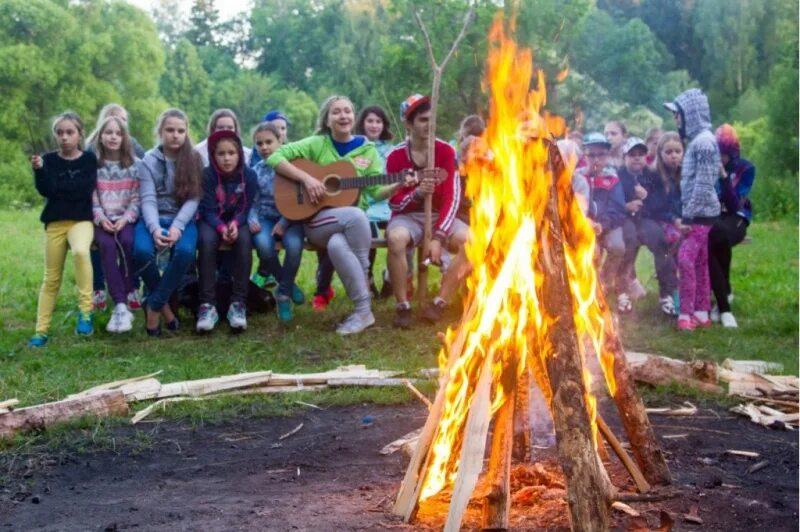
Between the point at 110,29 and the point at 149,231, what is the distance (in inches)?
1259

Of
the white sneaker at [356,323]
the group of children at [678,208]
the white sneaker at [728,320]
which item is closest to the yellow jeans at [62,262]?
the white sneaker at [356,323]

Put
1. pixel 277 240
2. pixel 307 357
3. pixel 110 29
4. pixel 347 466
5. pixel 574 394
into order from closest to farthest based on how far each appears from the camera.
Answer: pixel 574 394, pixel 347 466, pixel 307 357, pixel 277 240, pixel 110 29

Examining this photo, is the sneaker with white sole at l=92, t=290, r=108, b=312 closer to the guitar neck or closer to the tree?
the guitar neck

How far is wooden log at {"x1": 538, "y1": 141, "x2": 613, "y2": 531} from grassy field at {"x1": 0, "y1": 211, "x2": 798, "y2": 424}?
96.5 inches

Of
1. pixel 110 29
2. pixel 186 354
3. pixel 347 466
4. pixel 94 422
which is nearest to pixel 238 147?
pixel 186 354

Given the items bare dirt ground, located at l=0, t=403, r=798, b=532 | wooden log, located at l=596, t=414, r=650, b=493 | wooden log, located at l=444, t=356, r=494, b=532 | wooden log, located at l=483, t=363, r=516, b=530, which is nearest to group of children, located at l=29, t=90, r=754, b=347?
bare dirt ground, located at l=0, t=403, r=798, b=532

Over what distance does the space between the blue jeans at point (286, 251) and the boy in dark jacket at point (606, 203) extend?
2.86 meters

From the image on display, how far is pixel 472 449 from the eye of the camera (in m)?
3.66

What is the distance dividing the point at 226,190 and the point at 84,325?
1.67m

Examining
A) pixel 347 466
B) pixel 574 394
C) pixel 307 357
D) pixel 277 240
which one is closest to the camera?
pixel 574 394

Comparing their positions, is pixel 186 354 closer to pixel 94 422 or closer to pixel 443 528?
pixel 94 422

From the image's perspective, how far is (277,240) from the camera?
873 cm

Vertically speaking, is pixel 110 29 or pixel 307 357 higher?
pixel 110 29

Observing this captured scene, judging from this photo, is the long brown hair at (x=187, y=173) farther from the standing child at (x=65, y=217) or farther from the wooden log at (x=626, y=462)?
the wooden log at (x=626, y=462)
